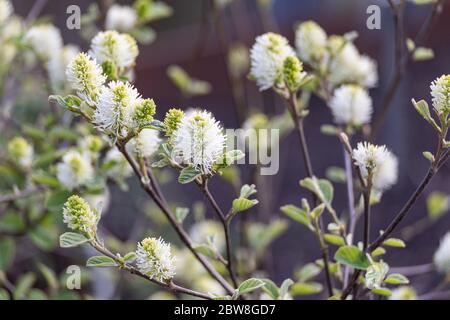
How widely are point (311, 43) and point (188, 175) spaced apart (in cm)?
52

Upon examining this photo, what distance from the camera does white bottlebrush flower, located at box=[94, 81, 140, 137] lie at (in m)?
0.78

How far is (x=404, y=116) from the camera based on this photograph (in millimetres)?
2803

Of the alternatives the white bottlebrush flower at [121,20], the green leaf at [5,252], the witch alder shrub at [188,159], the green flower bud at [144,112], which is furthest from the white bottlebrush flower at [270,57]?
the green leaf at [5,252]

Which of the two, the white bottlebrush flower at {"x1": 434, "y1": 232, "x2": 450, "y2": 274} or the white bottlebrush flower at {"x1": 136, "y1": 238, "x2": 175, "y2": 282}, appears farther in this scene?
the white bottlebrush flower at {"x1": 434, "y1": 232, "x2": 450, "y2": 274}

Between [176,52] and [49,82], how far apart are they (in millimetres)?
3821

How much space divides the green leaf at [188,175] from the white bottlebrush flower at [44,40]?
27.0 inches

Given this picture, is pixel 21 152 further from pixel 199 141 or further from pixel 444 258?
pixel 444 258

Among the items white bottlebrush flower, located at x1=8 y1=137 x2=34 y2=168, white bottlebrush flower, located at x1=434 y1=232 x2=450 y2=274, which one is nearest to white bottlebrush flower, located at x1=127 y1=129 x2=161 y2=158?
white bottlebrush flower, located at x1=8 y1=137 x2=34 y2=168

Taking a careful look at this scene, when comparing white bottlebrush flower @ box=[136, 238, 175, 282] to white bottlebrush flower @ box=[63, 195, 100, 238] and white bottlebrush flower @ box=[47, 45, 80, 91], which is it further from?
white bottlebrush flower @ box=[47, 45, 80, 91]

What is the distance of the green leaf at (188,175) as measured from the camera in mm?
793

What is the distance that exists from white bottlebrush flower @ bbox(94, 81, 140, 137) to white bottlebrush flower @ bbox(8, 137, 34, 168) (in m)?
0.58

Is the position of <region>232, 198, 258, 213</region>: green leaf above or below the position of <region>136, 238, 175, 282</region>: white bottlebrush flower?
above

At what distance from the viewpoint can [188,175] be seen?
798 millimetres

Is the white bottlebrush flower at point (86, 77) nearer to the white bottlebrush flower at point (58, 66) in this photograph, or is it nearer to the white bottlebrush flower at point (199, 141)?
the white bottlebrush flower at point (199, 141)
